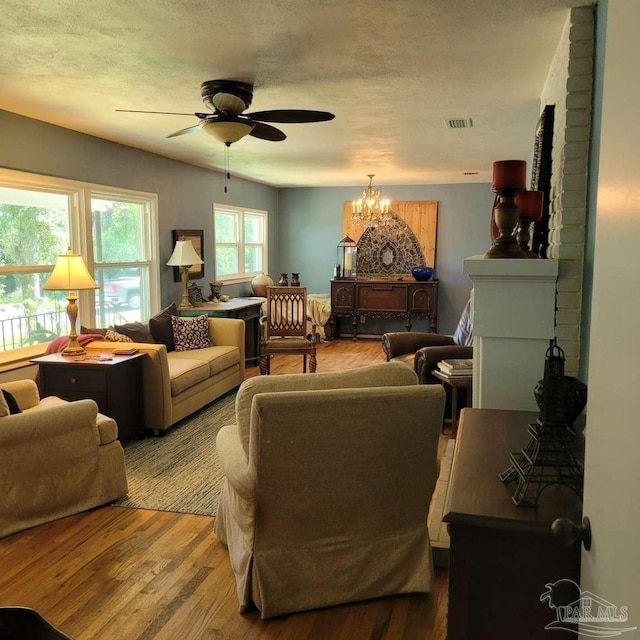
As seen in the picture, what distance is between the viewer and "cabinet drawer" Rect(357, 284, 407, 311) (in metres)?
8.49

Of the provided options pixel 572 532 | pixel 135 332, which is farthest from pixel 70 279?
pixel 572 532

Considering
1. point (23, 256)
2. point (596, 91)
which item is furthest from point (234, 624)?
point (23, 256)

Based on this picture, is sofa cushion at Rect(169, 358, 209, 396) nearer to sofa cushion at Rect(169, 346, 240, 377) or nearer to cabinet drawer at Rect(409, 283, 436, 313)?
sofa cushion at Rect(169, 346, 240, 377)

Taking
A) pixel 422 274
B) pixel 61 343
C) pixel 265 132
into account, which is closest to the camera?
pixel 265 132

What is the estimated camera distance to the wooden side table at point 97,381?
3959 mm

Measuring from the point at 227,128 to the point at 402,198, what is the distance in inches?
231

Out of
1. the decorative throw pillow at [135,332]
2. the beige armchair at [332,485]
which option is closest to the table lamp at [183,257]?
the decorative throw pillow at [135,332]

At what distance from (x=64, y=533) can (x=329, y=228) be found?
707 cm

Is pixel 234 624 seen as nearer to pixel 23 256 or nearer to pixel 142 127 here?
pixel 23 256

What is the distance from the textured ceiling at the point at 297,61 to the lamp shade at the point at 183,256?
1.30 m

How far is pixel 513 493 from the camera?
4.83 feet

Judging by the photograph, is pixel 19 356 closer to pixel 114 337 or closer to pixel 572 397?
pixel 114 337

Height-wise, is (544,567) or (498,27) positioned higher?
(498,27)

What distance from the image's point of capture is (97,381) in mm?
3965
